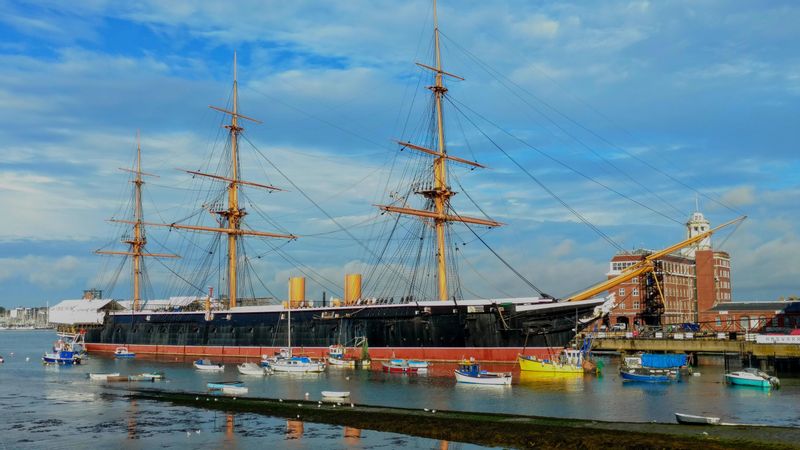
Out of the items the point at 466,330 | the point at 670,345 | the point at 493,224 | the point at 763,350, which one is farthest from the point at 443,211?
the point at 763,350

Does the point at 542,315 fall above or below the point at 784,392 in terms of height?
above

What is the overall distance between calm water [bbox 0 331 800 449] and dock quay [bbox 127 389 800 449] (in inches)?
45.6

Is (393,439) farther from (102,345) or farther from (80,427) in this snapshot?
(102,345)

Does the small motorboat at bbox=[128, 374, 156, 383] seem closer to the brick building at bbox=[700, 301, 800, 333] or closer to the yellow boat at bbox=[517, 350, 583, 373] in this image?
the yellow boat at bbox=[517, 350, 583, 373]

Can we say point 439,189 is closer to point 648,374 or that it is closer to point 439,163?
point 439,163

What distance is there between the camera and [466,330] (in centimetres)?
6319

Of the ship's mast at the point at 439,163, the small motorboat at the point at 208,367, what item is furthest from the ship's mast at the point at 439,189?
the small motorboat at the point at 208,367

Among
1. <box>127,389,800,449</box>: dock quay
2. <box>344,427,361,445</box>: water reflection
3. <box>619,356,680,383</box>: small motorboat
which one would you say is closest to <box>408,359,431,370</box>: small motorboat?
<box>619,356,680,383</box>: small motorboat

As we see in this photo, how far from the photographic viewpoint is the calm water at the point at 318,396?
100 feet

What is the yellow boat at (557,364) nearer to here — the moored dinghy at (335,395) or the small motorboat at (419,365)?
the small motorboat at (419,365)

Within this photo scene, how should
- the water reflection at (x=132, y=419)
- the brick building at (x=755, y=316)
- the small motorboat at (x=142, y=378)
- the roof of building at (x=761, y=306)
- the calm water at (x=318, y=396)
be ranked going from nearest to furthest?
the calm water at (x=318, y=396), the water reflection at (x=132, y=419), the small motorboat at (x=142, y=378), the brick building at (x=755, y=316), the roof of building at (x=761, y=306)

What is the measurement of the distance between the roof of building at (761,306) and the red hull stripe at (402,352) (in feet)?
125

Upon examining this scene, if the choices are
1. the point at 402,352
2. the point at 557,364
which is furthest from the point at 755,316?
the point at 402,352

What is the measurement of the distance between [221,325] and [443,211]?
95.6 ft
